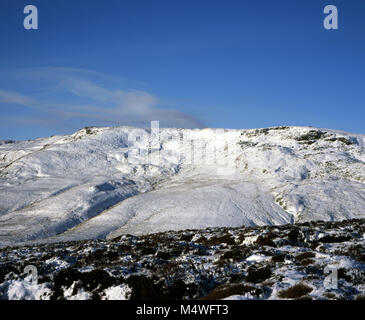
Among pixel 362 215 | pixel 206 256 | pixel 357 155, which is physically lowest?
pixel 362 215

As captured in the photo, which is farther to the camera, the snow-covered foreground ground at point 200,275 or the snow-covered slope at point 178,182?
the snow-covered slope at point 178,182

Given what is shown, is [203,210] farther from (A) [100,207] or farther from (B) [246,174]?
(B) [246,174]

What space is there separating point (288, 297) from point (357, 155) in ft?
463

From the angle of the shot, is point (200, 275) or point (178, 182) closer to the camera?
point (200, 275)

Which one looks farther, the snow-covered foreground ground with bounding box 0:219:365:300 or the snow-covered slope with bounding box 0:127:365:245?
the snow-covered slope with bounding box 0:127:365:245

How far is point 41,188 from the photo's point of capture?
118m

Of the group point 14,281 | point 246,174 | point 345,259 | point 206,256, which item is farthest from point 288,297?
point 246,174

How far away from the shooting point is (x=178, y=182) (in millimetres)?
128500

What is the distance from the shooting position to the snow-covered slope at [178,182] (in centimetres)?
8481

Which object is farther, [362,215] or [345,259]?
[362,215]

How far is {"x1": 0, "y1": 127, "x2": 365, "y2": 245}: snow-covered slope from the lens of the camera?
8481 centimetres

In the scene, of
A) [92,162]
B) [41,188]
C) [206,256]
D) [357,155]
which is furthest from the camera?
[92,162]

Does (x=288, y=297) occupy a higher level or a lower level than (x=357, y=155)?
lower

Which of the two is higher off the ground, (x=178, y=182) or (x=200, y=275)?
(x=178, y=182)
